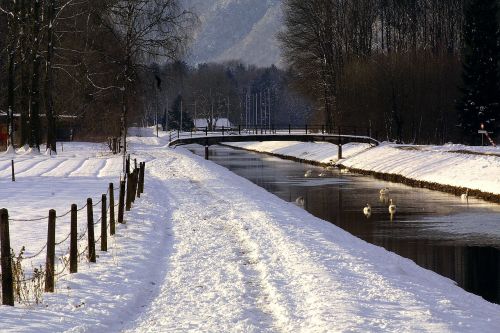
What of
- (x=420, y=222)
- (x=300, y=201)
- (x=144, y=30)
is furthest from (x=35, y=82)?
(x=420, y=222)

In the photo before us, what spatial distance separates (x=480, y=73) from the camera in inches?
2480

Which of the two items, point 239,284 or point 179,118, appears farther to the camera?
point 179,118

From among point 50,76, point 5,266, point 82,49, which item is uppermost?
point 82,49

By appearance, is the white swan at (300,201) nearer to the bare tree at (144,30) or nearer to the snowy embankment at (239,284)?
the snowy embankment at (239,284)

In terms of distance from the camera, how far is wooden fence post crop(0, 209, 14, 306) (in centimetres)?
1136

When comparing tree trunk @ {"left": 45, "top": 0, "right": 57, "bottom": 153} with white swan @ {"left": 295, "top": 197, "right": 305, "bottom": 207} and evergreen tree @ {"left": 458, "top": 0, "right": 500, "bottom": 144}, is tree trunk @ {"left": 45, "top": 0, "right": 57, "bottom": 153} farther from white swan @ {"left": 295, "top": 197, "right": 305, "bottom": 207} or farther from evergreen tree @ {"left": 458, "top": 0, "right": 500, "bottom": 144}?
evergreen tree @ {"left": 458, "top": 0, "right": 500, "bottom": 144}

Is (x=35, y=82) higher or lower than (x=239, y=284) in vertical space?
higher

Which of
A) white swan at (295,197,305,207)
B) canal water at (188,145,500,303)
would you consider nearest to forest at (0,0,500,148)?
canal water at (188,145,500,303)

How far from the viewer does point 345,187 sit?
42.1m

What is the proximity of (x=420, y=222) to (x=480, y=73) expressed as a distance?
127 feet

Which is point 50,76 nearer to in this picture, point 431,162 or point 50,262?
point 431,162

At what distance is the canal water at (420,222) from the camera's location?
19.0 m

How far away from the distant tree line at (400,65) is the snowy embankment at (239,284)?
142 ft

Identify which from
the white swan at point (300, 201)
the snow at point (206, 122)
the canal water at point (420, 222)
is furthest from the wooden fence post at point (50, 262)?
the snow at point (206, 122)
